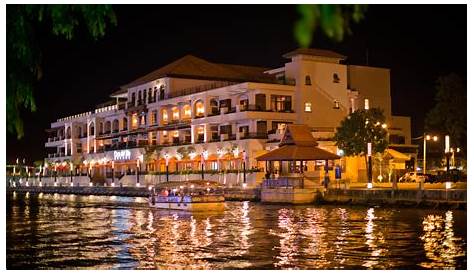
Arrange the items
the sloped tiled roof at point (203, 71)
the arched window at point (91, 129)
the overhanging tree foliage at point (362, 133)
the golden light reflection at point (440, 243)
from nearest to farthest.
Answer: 1. the golden light reflection at point (440, 243)
2. the overhanging tree foliage at point (362, 133)
3. the sloped tiled roof at point (203, 71)
4. the arched window at point (91, 129)

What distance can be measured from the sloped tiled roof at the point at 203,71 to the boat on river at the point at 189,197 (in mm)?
31997

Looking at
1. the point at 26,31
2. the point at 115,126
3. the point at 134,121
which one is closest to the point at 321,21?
the point at 26,31

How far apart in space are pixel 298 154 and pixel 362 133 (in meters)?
9.49

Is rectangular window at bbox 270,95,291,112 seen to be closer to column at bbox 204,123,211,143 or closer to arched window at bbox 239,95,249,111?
arched window at bbox 239,95,249,111

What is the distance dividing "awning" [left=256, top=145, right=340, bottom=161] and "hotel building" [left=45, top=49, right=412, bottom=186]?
9.59 metres

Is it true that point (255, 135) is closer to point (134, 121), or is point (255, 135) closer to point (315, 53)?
point (315, 53)

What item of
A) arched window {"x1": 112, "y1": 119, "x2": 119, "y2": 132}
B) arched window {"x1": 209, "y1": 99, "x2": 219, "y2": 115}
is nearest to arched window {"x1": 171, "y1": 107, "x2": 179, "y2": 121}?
arched window {"x1": 209, "y1": 99, "x2": 219, "y2": 115}

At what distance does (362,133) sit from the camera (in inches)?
2409

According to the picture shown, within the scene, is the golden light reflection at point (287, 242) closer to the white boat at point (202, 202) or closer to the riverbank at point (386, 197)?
the white boat at point (202, 202)

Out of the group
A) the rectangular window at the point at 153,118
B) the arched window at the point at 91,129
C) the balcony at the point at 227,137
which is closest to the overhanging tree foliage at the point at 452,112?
the balcony at the point at 227,137

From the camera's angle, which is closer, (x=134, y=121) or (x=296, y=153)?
(x=296, y=153)

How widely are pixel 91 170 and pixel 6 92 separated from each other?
295ft

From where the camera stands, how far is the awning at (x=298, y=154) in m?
53.9
